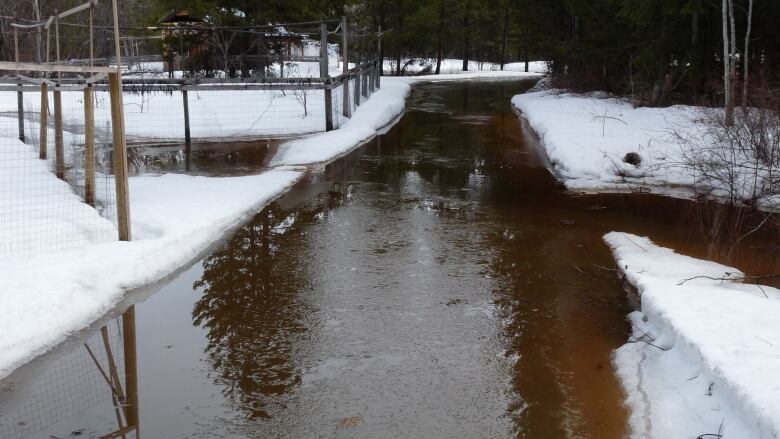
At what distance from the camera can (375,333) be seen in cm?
659

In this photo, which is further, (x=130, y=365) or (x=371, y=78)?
(x=371, y=78)

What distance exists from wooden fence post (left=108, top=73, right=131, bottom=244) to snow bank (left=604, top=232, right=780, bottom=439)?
18.3 ft

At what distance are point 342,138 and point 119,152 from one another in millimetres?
9836

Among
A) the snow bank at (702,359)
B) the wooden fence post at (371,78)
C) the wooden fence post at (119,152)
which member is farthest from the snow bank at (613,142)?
the wooden fence post at (371,78)

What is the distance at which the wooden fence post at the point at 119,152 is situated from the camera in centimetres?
827

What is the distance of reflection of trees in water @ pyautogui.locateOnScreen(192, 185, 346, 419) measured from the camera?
18.6 ft

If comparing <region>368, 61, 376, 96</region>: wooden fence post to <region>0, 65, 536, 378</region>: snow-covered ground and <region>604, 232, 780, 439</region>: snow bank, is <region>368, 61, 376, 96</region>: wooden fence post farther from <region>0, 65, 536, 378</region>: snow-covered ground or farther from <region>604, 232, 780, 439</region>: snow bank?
<region>604, 232, 780, 439</region>: snow bank

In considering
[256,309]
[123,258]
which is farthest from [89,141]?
[256,309]

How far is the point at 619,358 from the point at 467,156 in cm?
1095

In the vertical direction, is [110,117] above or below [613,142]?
above

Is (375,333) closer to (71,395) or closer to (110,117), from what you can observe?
(71,395)

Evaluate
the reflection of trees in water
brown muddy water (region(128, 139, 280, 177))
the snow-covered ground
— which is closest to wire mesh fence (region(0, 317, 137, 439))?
the snow-covered ground

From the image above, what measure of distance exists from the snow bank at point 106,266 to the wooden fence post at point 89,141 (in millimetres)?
646

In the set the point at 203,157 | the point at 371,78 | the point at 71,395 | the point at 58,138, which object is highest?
the point at 371,78
